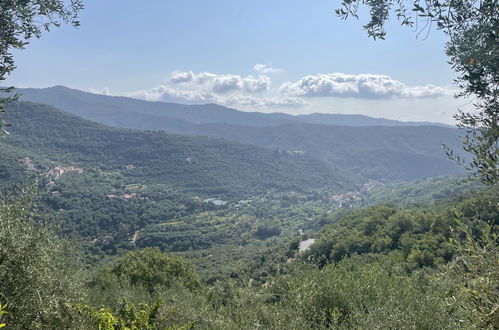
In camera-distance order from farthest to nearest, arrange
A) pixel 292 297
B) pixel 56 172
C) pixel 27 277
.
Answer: pixel 56 172 → pixel 292 297 → pixel 27 277

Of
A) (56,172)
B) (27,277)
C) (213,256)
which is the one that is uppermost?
(27,277)

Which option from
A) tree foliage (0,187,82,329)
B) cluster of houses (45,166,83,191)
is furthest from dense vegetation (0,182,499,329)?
cluster of houses (45,166,83,191)

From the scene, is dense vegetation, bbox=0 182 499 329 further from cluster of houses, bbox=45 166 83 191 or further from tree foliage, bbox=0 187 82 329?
cluster of houses, bbox=45 166 83 191

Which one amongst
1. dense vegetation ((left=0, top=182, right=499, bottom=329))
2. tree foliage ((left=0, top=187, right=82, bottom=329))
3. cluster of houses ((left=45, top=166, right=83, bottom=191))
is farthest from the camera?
cluster of houses ((left=45, top=166, right=83, bottom=191))

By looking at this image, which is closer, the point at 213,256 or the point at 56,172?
the point at 213,256

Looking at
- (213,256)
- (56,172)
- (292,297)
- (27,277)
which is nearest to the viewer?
(27,277)

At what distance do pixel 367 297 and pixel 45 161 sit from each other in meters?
147

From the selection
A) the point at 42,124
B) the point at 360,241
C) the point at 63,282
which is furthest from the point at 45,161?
the point at 63,282

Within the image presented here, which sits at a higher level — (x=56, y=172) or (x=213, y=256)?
(x=56, y=172)

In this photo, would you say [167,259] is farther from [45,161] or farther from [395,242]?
[45,161]

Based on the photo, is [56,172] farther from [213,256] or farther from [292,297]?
[292,297]

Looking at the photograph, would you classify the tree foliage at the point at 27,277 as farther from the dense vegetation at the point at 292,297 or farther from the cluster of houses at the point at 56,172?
the cluster of houses at the point at 56,172

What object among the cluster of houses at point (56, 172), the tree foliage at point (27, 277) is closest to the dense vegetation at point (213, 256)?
the tree foliage at point (27, 277)

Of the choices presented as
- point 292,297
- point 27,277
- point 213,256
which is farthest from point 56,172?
point 292,297
